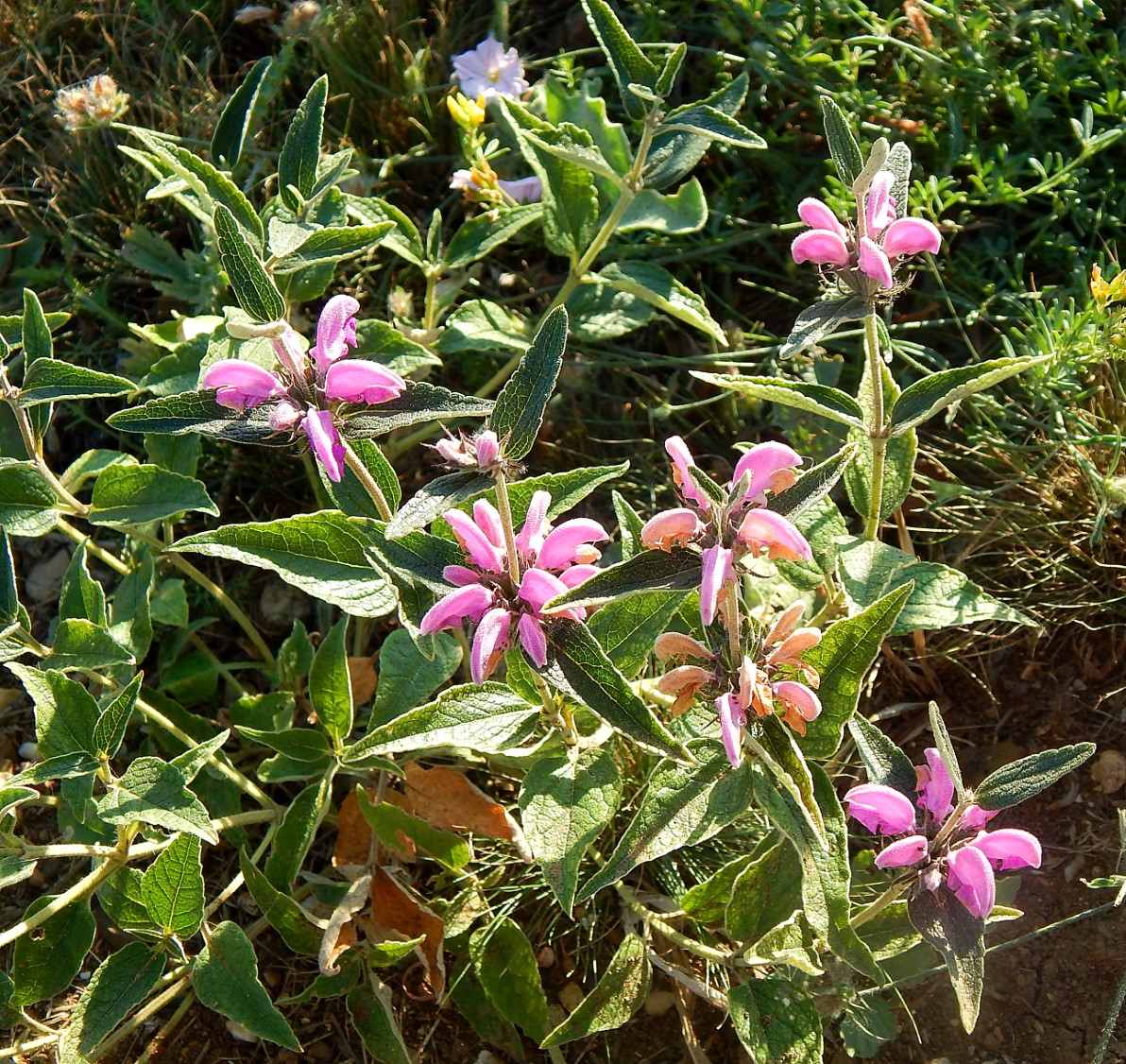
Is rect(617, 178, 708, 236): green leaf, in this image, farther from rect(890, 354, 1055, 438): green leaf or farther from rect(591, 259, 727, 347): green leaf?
rect(890, 354, 1055, 438): green leaf

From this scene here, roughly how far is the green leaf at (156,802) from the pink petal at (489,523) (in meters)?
0.65

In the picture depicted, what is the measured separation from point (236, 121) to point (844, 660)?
165cm

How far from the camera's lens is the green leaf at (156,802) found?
71.9 inches

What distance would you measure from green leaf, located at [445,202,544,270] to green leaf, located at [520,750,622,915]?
1.23 m

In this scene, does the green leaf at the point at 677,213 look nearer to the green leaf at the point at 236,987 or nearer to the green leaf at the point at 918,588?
the green leaf at the point at 918,588

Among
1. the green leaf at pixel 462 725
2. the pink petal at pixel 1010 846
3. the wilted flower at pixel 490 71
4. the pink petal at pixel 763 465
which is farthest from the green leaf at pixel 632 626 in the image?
the wilted flower at pixel 490 71

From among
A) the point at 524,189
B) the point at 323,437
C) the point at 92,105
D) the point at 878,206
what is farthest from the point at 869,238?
the point at 92,105

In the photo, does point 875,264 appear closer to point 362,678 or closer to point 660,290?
point 660,290

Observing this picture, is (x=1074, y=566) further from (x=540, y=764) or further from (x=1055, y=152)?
Answer: (x=540, y=764)

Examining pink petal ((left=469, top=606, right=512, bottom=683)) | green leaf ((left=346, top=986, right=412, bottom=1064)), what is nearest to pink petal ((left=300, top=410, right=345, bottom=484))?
pink petal ((left=469, top=606, right=512, bottom=683))

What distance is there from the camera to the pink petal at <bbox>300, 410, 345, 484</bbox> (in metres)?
1.54

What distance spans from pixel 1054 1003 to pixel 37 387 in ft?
7.41

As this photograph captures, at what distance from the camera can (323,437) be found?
5.10 feet

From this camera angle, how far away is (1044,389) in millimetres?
2430
